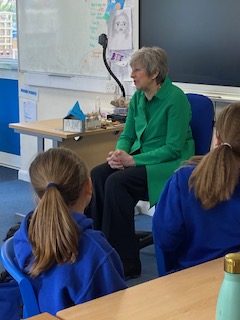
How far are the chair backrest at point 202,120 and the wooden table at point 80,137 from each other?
0.61 m

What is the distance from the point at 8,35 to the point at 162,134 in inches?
115

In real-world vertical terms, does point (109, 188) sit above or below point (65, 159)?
below

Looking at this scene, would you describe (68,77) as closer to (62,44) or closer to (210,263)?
(62,44)

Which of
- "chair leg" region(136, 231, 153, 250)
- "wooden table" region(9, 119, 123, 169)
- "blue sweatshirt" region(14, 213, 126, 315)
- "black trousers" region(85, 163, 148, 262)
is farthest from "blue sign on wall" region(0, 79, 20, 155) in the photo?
"blue sweatshirt" region(14, 213, 126, 315)

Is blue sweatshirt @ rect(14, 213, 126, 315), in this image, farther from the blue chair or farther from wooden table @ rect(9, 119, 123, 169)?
wooden table @ rect(9, 119, 123, 169)

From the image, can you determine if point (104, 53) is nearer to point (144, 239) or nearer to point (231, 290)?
point (144, 239)

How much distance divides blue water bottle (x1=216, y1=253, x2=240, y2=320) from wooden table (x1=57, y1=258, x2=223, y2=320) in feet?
1.08

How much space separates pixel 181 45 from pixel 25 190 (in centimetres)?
196

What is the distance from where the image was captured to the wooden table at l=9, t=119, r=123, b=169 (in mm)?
3543

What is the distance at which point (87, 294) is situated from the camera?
5.08 ft

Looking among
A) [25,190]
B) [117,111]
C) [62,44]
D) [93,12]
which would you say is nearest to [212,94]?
[117,111]

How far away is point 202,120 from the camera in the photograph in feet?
10.7

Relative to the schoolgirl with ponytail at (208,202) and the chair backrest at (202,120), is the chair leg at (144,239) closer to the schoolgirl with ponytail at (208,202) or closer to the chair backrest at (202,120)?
the chair backrest at (202,120)

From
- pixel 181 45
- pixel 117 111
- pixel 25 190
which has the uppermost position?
pixel 181 45
